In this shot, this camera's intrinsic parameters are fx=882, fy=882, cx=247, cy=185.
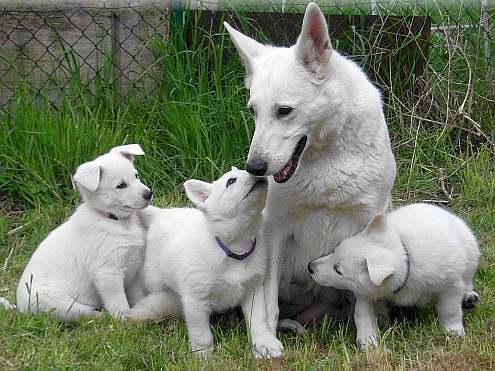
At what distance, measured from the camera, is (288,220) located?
4.56 metres

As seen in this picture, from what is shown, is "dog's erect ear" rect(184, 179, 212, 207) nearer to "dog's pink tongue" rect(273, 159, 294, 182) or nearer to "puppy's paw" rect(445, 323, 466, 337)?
"dog's pink tongue" rect(273, 159, 294, 182)

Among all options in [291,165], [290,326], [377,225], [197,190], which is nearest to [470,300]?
[377,225]

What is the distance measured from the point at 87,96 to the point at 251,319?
299 cm

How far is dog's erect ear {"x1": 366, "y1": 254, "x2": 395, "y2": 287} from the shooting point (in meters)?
4.07

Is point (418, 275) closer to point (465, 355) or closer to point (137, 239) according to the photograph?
point (465, 355)

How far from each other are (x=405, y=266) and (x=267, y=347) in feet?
2.51

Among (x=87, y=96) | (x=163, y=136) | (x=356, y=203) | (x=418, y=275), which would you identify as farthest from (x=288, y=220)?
(x=87, y=96)

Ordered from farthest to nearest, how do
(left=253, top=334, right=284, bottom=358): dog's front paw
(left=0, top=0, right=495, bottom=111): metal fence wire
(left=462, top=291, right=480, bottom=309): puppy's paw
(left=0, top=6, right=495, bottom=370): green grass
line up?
(left=0, top=0, right=495, bottom=111): metal fence wire, (left=0, top=6, right=495, bottom=370): green grass, (left=462, top=291, right=480, bottom=309): puppy's paw, (left=253, top=334, right=284, bottom=358): dog's front paw

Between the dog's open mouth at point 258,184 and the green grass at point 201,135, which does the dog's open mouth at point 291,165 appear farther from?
the green grass at point 201,135

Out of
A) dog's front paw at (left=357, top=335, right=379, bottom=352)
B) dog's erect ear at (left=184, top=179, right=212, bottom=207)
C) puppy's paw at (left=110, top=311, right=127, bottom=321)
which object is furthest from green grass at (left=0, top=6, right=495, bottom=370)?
dog's erect ear at (left=184, top=179, right=212, bottom=207)

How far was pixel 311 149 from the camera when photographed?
14.2ft

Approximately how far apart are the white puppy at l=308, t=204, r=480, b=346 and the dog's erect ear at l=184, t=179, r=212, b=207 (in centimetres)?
65

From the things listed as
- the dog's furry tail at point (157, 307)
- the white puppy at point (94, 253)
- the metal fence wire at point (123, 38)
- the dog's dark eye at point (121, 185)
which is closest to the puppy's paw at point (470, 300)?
the dog's furry tail at point (157, 307)

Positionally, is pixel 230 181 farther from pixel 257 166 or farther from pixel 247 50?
pixel 247 50
